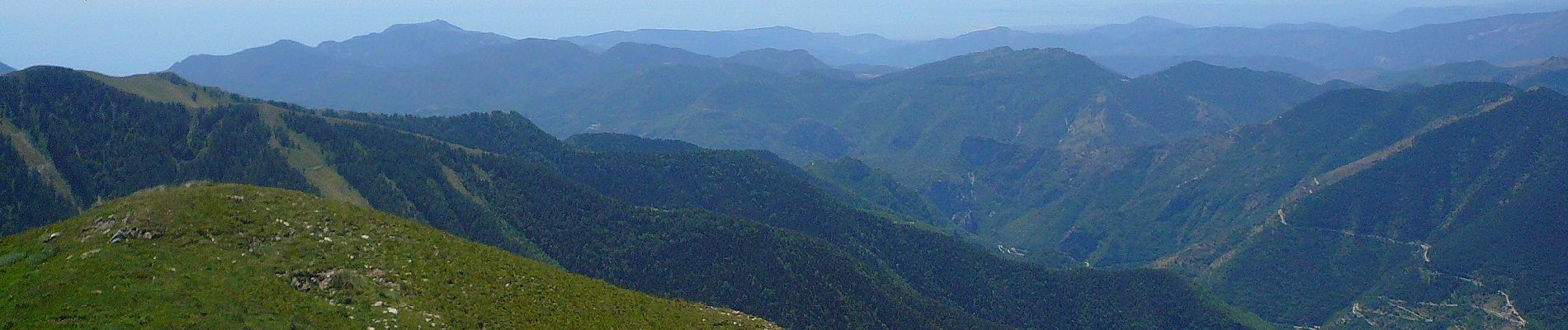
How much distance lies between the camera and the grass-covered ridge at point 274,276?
60.7 meters

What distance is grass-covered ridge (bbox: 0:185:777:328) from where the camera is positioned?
60719 mm


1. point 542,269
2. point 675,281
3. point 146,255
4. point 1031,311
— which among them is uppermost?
point 146,255

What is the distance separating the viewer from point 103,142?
16162 cm

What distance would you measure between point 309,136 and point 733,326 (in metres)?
142

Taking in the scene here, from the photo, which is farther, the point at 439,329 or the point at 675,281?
the point at 675,281

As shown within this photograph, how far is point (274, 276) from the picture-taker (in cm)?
6912

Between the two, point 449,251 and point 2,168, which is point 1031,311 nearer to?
point 449,251

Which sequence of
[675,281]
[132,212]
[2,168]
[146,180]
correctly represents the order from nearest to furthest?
[132,212] < [2,168] < [146,180] < [675,281]

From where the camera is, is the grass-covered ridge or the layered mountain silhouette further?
the layered mountain silhouette

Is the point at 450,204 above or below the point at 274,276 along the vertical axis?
below

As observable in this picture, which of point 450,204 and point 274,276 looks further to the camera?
point 450,204

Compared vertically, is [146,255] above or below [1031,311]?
above

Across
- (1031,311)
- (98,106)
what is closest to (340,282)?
(98,106)

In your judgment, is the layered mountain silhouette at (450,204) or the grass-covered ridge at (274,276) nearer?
the grass-covered ridge at (274,276)
